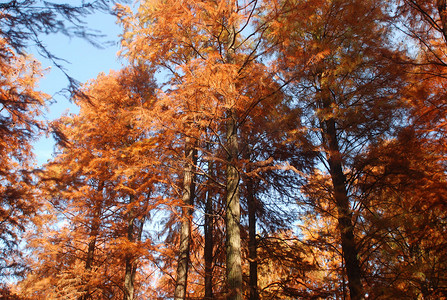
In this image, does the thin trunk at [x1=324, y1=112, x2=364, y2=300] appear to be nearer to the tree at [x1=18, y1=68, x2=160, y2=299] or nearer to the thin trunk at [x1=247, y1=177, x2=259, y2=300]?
the thin trunk at [x1=247, y1=177, x2=259, y2=300]

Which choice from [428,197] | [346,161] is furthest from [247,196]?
[428,197]

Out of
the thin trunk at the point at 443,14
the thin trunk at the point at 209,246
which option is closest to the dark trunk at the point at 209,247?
the thin trunk at the point at 209,246

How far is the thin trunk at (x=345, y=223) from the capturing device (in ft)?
19.0

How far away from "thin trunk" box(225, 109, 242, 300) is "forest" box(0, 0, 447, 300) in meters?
0.03

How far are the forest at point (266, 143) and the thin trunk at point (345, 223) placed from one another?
0.12 feet

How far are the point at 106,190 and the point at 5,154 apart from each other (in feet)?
12.4

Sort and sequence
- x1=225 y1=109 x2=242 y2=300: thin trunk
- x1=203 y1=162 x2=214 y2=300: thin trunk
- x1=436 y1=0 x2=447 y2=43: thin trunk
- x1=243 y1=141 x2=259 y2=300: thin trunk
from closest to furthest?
x1=225 y1=109 x2=242 y2=300: thin trunk
x1=436 y1=0 x2=447 y2=43: thin trunk
x1=243 y1=141 x2=259 y2=300: thin trunk
x1=203 y1=162 x2=214 y2=300: thin trunk

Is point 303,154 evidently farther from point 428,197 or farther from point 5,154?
point 5,154

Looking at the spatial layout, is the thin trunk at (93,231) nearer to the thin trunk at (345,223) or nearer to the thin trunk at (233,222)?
the thin trunk at (233,222)

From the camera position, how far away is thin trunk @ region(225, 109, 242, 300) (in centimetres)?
455

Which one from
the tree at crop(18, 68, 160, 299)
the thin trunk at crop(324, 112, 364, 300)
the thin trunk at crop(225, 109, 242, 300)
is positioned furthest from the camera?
the tree at crop(18, 68, 160, 299)

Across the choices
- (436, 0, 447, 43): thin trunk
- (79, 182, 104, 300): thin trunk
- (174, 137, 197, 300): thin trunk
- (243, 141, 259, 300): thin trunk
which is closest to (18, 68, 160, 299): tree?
(79, 182, 104, 300): thin trunk

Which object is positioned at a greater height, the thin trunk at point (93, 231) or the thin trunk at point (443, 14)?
the thin trunk at point (443, 14)

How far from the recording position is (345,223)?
6.29 metres
